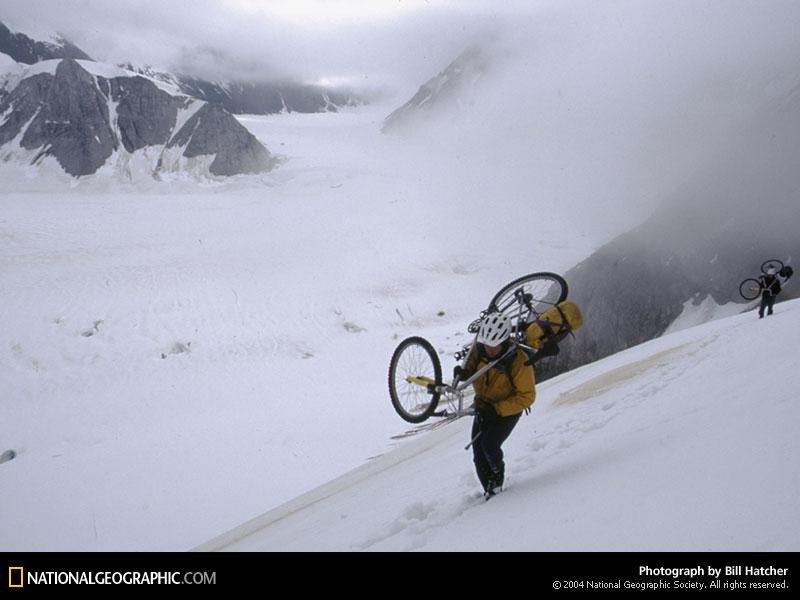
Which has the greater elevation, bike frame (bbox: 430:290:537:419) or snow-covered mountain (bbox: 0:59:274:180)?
snow-covered mountain (bbox: 0:59:274:180)

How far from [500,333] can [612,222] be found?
206ft

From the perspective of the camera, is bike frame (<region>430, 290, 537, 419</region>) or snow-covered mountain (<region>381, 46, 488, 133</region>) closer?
bike frame (<region>430, 290, 537, 419</region>)

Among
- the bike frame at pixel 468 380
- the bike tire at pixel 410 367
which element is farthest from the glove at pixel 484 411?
the bike tire at pixel 410 367

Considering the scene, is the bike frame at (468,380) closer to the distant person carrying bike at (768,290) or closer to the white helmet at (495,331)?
the white helmet at (495,331)

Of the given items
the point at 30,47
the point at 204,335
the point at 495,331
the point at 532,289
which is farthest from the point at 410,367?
the point at 30,47

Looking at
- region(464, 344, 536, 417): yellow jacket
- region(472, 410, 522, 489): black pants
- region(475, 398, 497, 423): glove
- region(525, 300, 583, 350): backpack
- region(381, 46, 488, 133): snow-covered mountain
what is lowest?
region(472, 410, 522, 489): black pants

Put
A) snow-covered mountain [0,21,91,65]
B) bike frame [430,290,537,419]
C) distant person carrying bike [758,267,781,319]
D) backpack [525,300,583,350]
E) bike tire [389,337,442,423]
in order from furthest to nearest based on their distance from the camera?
snow-covered mountain [0,21,91,65] < distant person carrying bike [758,267,781,319] < bike tire [389,337,442,423] < backpack [525,300,583,350] < bike frame [430,290,537,419]

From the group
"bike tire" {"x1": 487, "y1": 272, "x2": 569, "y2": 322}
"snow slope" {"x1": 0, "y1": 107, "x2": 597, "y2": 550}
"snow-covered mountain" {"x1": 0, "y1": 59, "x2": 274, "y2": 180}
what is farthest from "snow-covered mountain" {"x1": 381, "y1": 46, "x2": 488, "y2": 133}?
"bike tire" {"x1": 487, "y1": 272, "x2": 569, "y2": 322}

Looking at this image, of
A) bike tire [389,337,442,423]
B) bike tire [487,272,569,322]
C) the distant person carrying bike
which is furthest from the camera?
the distant person carrying bike

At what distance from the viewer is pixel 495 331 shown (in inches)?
193

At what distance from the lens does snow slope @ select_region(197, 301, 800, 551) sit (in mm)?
2836
